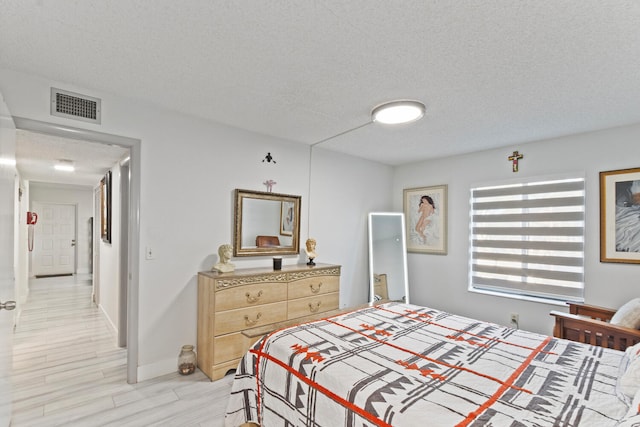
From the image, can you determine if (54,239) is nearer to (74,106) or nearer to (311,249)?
(74,106)

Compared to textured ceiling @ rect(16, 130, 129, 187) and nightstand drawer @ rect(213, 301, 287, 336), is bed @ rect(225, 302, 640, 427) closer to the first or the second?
nightstand drawer @ rect(213, 301, 287, 336)

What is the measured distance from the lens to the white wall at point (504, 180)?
9.86ft

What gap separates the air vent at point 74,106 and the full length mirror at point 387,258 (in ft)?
11.2

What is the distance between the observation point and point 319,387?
1428 millimetres

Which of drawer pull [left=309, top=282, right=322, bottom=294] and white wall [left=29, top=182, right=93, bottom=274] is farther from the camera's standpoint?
white wall [left=29, top=182, right=93, bottom=274]

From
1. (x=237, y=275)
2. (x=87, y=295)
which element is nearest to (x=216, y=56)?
(x=237, y=275)

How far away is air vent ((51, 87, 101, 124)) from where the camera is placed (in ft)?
7.62

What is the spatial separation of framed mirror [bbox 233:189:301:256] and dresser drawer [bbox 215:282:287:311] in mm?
472

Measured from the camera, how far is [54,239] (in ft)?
25.7

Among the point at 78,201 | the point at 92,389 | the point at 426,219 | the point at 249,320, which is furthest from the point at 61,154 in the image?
the point at 78,201

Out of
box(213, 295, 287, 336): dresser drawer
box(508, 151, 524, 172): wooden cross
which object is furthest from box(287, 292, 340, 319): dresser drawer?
box(508, 151, 524, 172): wooden cross

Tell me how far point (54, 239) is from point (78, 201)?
108 cm

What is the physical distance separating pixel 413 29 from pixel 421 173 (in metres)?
3.22

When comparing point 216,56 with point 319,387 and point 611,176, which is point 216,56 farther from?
point 611,176
